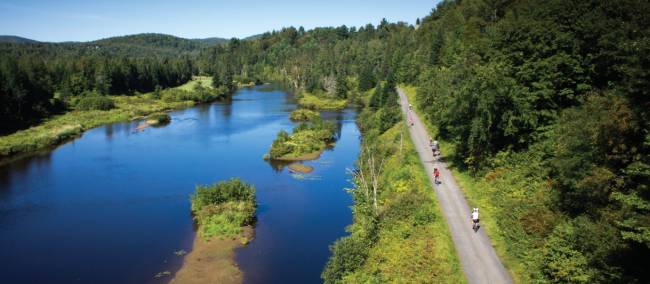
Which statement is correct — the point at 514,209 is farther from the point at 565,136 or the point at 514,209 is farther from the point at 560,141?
the point at 565,136

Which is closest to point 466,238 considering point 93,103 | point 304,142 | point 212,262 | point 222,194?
point 212,262

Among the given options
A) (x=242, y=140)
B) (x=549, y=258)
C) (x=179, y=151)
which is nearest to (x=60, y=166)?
(x=179, y=151)

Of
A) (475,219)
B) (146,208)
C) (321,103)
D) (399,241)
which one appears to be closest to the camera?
(475,219)

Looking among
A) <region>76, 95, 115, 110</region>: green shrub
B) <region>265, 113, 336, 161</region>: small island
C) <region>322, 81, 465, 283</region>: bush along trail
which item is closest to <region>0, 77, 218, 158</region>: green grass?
<region>76, 95, 115, 110</region>: green shrub

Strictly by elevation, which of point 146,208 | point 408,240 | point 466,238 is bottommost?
point 146,208

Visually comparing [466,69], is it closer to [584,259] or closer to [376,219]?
[376,219]

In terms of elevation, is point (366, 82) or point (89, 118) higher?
point (366, 82)

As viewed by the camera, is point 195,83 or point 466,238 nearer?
point 466,238
